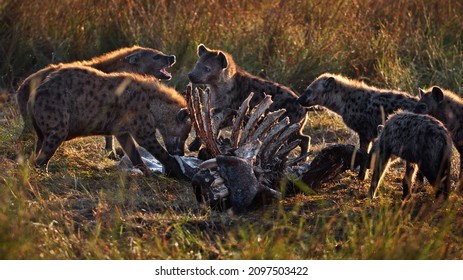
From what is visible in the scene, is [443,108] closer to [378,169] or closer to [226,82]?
[378,169]

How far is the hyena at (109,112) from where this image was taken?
20.1 feet

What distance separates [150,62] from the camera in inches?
305

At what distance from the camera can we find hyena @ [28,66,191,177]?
6.12m

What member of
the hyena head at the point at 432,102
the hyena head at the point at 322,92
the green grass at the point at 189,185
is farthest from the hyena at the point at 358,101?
the green grass at the point at 189,185

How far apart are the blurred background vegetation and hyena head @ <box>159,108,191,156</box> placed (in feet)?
6.42

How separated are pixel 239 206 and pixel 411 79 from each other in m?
3.89

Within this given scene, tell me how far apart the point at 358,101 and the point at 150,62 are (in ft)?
5.91

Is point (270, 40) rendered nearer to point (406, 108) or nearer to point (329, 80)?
point (329, 80)

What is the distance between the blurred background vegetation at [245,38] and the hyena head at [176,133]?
6.42 ft

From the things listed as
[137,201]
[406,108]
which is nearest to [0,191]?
[137,201]

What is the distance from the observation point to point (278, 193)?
17.0ft

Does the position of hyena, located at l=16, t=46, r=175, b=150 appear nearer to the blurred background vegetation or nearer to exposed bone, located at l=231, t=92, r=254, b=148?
the blurred background vegetation

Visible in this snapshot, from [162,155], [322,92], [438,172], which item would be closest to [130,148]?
[162,155]

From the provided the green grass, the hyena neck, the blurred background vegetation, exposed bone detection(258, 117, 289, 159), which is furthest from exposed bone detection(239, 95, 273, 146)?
the blurred background vegetation
